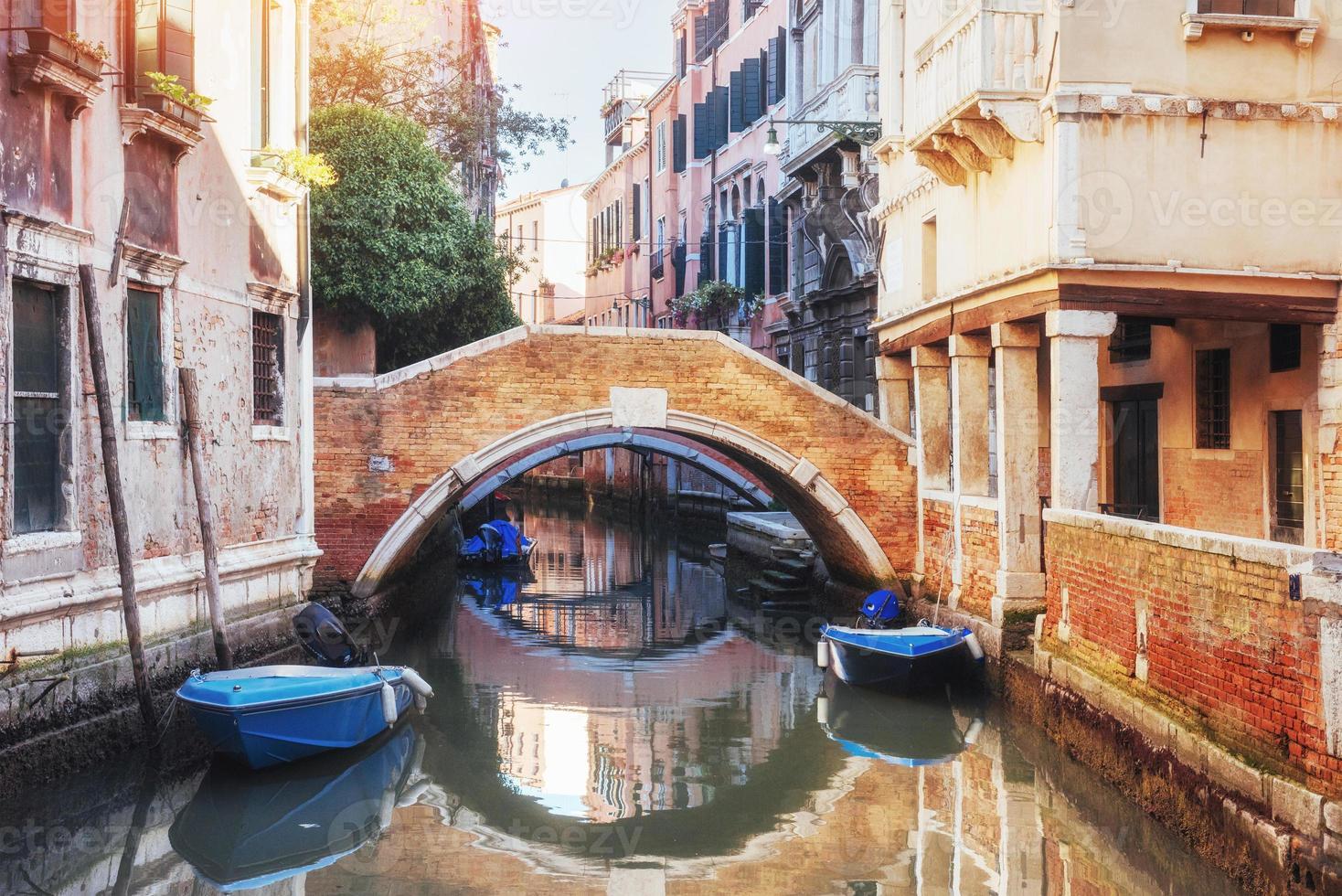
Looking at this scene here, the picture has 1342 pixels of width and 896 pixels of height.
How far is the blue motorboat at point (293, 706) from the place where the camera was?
737cm

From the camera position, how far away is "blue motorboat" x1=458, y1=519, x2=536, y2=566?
65.4ft

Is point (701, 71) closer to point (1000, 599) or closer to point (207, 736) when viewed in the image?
point (1000, 599)

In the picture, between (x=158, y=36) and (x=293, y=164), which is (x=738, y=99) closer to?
(x=293, y=164)

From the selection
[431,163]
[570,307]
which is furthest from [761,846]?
[570,307]

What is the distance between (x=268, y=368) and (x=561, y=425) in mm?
2730

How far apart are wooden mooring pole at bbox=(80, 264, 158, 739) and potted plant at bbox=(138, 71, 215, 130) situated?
1047 millimetres

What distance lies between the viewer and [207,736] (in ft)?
24.7

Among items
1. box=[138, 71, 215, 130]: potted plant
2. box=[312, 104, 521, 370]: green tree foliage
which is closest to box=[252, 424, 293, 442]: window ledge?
box=[138, 71, 215, 130]: potted plant

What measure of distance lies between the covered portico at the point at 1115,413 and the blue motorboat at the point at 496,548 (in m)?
8.67

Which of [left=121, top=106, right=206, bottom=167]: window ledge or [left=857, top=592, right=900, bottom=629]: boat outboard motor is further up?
[left=121, top=106, right=206, bottom=167]: window ledge

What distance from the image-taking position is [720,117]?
75.8ft

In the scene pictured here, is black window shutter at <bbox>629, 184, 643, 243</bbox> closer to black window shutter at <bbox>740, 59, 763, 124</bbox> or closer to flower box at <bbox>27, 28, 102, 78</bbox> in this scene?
black window shutter at <bbox>740, 59, 763, 124</bbox>

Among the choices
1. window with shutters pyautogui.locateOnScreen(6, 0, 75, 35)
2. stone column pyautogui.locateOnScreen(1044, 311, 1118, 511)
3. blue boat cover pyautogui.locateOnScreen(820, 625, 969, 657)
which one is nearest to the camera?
window with shutters pyautogui.locateOnScreen(6, 0, 75, 35)

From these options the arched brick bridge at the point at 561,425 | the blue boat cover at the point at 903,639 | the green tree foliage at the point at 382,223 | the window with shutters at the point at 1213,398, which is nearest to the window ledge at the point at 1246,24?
the window with shutters at the point at 1213,398
